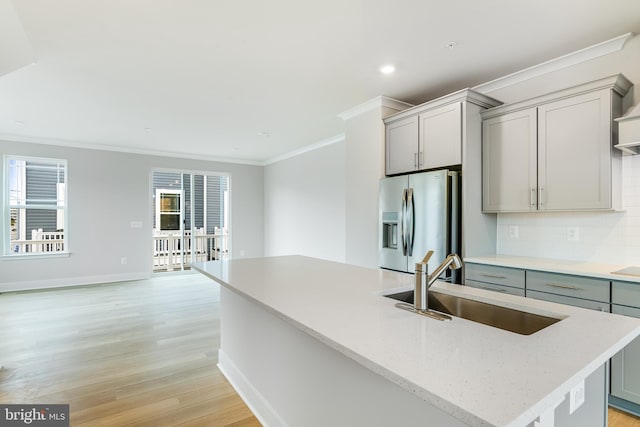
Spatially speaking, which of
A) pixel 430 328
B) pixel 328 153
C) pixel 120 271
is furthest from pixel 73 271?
pixel 430 328

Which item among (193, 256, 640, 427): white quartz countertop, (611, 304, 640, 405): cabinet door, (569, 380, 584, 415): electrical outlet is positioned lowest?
(611, 304, 640, 405): cabinet door

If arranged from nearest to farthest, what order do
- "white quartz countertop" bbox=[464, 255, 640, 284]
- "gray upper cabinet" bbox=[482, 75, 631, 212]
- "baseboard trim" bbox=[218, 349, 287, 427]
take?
1. "baseboard trim" bbox=[218, 349, 287, 427]
2. "white quartz countertop" bbox=[464, 255, 640, 284]
3. "gray upper cabinet" bbox=[482, 75, 631, 212]

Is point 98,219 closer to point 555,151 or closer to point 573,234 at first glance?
point 555,151

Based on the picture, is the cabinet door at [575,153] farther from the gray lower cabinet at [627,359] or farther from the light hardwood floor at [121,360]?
the light hardwood floor at [121,360]

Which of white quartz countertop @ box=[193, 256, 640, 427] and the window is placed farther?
the window

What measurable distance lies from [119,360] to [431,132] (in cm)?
350

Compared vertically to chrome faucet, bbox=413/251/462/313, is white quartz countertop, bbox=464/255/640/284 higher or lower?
lower

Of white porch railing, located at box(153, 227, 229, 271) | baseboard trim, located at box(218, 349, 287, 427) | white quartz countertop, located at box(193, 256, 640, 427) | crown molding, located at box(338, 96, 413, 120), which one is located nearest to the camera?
white quartz countertop, located at box(193, 256, 640, 427)

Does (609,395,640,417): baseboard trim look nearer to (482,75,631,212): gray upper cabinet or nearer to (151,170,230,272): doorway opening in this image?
(482,75,631,212): gray upper cabinet

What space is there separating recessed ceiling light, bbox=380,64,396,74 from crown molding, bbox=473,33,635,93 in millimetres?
963

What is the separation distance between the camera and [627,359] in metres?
2.01

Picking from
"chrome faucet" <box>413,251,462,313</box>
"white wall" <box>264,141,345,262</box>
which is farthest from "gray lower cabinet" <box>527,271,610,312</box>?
"white wall" <box>264,141,345,262</box>

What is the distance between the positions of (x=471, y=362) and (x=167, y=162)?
691cm

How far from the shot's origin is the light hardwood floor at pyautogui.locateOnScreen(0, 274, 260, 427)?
7.07 feet
